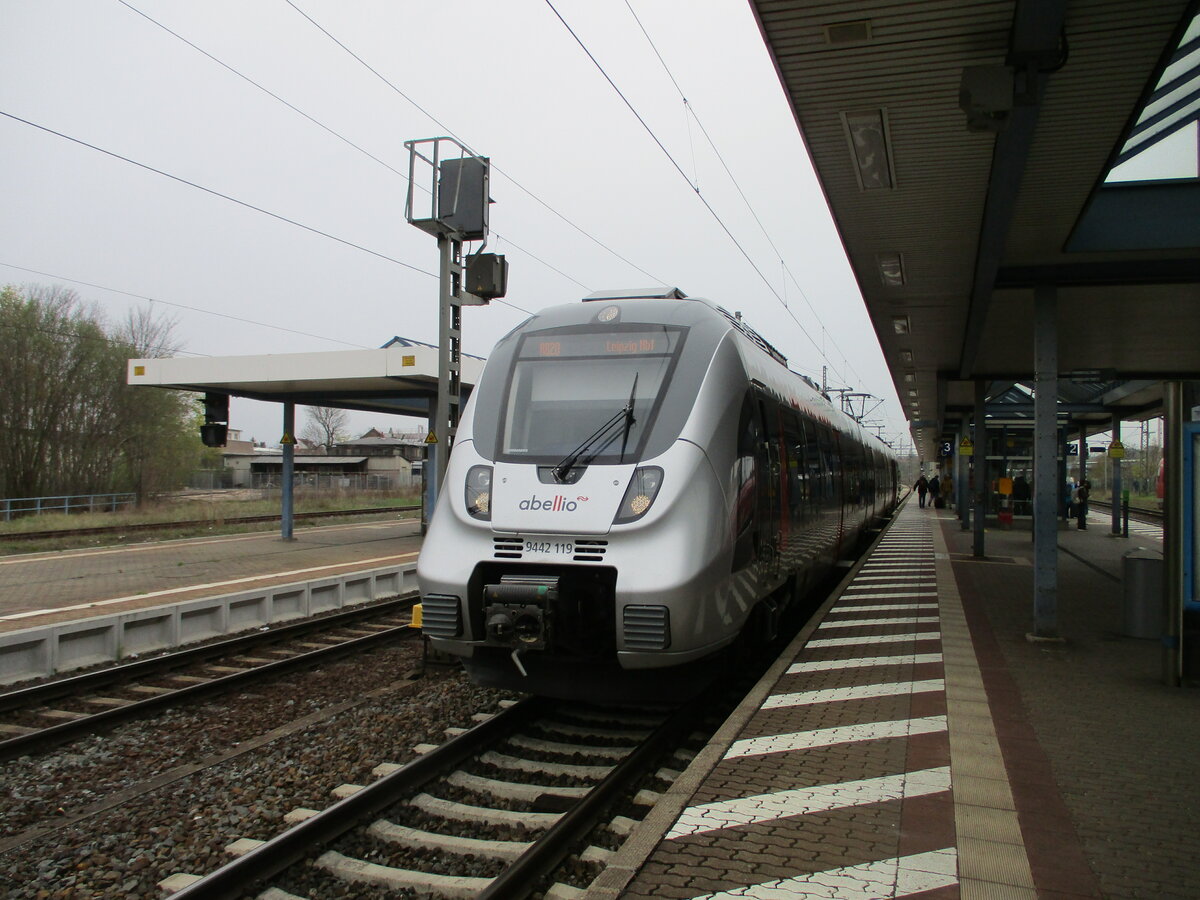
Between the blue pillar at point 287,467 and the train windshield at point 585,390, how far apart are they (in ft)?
59.3

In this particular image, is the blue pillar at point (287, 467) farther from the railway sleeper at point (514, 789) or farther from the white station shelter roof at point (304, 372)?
the railway sleeper at point (514, 789)

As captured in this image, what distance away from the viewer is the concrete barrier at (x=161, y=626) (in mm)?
8664

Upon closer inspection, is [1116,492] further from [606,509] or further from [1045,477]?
[606,509]

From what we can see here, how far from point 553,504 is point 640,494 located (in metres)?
0.61

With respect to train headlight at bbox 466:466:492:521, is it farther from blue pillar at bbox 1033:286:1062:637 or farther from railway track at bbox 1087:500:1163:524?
railway track at bbox 1087:500:1163:524

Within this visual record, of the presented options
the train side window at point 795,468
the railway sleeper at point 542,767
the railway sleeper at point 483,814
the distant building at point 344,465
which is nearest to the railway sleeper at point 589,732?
the railway sleeper at point 542,767

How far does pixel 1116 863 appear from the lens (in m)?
3.82

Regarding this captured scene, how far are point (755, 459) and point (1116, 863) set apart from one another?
390 cm

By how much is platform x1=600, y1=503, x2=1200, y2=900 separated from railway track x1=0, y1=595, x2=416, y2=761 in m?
4.84

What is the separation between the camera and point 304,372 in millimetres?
21172

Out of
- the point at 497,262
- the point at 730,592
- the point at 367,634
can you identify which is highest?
the point at 497,262

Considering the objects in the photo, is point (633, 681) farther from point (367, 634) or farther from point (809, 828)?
point (367, 634)

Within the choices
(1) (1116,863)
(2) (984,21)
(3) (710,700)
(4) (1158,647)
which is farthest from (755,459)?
(4) (1158,647)

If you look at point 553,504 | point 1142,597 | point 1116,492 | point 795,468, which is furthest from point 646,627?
point 1116,492
